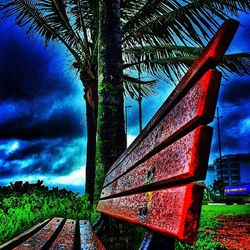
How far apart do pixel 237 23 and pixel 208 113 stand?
0.74 feet

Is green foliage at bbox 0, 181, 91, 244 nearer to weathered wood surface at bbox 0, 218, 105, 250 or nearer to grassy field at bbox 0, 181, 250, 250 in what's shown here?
grassy field at bbox 0, 181, 250, 250

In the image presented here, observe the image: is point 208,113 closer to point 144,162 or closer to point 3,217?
point 144,162

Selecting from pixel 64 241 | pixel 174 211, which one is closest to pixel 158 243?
pixel 174 211

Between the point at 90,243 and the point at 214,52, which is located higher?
the point at 214,52

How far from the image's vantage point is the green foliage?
3.96 metres

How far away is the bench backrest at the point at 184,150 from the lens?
0.92 meters

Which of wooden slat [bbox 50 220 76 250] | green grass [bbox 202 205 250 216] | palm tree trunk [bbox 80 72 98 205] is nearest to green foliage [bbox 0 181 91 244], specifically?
palm tree trunk [bbox 80 72 98 205]

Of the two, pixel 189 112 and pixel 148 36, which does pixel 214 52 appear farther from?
pixel 148 36

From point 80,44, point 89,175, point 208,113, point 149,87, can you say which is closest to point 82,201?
point 89,175

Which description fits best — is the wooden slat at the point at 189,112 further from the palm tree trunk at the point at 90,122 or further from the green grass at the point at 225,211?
the green grass at the point at 225,211

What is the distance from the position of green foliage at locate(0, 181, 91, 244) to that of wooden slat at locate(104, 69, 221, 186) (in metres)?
2.61

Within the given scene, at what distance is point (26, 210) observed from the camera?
479 centimetres

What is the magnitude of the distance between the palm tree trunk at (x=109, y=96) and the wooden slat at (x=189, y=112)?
11.5ft

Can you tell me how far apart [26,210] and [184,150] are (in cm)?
415
